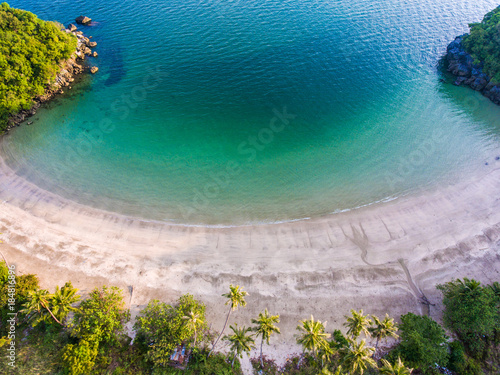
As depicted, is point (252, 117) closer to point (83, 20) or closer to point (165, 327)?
point (165, 327)

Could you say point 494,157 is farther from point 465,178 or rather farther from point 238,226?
point 238,226

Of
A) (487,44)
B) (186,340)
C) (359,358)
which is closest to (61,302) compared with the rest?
(186,340)

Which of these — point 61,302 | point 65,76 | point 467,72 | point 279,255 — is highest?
point 467,72

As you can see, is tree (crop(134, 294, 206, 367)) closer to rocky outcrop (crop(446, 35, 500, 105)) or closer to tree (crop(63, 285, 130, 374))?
tree (crop(63, 285, 130, 374))

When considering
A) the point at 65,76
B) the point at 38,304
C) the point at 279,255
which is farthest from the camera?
the point at 65,76

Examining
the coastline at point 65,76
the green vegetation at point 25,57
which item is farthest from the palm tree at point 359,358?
the coastline at point 65,76

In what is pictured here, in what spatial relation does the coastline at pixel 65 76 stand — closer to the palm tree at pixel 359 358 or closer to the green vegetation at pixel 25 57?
the green vegetation at pixel 25 57

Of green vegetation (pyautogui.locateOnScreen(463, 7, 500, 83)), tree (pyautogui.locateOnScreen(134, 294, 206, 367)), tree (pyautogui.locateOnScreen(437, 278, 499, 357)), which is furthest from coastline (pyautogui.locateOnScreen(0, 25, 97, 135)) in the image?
green vegetation (pyautogui.locateOnScreen(463, 7, 500, 83))
